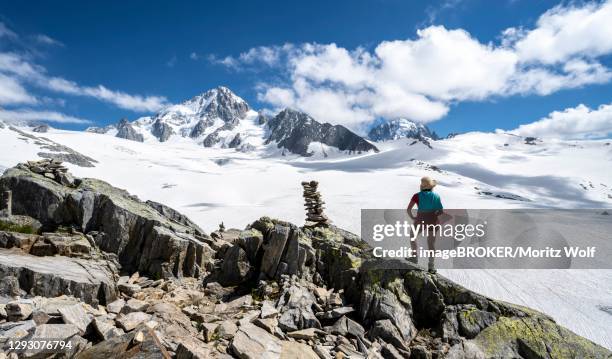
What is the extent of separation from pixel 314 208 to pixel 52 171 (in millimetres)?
15081

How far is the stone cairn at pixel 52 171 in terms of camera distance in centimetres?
1759

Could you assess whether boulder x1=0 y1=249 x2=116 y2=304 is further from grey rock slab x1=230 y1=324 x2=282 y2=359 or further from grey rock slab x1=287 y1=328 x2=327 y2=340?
grey rock slab x1=287 y1=328 x2=327 y2=340

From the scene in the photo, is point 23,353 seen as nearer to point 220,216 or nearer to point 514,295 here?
point 514,295

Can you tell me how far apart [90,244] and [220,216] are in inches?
2070

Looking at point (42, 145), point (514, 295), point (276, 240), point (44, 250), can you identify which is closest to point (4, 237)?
point (44, 250)

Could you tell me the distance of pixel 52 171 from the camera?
17953 mm

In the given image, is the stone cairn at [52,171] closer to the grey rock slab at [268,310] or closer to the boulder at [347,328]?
the grey rock slab at [268,310]

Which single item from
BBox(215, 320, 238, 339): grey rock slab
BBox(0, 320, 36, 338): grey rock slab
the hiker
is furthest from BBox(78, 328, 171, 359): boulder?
the hiker

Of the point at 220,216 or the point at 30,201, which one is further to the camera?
the point at 220,216

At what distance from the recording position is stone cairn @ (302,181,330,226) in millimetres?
19266

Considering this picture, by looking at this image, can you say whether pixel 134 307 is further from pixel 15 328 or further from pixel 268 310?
pixel 268 310

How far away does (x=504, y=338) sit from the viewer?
34.1 ft

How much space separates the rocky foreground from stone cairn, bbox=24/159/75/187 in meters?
0.09

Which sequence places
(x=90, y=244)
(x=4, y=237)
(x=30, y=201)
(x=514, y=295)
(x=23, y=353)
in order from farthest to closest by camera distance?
(x=514, y=295) < (x=30, y=201) < (x=90, y=244) < (x=4, y=237) < (x=23, y=353)
